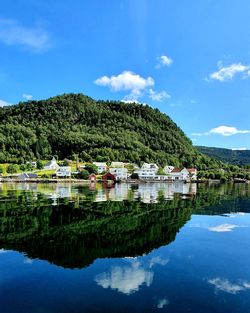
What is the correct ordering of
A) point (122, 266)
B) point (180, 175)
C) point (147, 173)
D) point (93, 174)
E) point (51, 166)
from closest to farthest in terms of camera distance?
point (122, 266) → point (93, 174) → point (180, 175) → point (147, 173) → point (51, 166)

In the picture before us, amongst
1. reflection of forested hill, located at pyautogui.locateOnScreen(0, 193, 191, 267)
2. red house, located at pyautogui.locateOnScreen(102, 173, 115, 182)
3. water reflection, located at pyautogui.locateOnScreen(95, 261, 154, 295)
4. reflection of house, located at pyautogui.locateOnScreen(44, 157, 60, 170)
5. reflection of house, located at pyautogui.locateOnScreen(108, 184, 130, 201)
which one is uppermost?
reflection of house, located at pyautogui.locateOnScreen(44, 157, 60, 170)

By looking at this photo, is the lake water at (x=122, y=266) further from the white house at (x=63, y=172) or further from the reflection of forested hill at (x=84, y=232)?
the white house at (x=63, y=172)

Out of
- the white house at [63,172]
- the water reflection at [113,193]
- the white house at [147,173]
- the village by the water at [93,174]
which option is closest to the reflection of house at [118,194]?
the water reflection at [113,193]

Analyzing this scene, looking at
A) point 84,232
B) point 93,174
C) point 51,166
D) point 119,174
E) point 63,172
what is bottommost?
point 84,232

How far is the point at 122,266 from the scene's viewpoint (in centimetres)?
1389

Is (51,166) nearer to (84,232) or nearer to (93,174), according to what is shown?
(93,174)

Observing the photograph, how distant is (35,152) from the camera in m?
164

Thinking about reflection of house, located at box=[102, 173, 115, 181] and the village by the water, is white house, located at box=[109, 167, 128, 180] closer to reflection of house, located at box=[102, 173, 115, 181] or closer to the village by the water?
the village by the water

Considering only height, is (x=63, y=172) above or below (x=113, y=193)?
above

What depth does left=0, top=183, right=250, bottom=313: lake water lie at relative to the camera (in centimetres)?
1046

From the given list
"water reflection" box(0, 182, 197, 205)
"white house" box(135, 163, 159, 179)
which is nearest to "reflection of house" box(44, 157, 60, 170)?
"white house" box(135, 163, 159, 179)

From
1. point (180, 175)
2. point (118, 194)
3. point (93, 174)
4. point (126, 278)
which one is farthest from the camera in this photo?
point (180, 175)

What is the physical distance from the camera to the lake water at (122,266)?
1046cm

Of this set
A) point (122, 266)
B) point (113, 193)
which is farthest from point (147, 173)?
point (122, 266)
